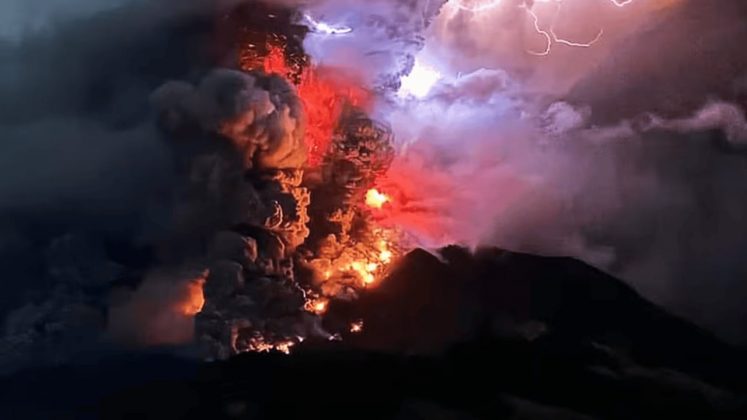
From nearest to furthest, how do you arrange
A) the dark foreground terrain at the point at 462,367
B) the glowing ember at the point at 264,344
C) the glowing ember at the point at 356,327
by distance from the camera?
the glowing ember at the point at 264,344 < the glowing ember at the point at 356,327 < the dark foreground terrain at the point at 462,367

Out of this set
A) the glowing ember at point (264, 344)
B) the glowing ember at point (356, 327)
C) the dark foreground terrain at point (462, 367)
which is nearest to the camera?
the glowing ember at point (264, 344)

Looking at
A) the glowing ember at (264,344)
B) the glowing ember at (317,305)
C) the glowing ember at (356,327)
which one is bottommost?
the glowing ember at (264,344)

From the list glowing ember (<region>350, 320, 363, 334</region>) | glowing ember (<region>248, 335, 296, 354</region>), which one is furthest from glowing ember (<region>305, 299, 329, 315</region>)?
glowing ember (<region>350, 320, 363, 334</region>)

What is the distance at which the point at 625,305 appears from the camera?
39.5 m

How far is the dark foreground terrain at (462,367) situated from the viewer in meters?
34.0

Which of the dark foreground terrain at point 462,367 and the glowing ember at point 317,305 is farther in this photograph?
the dark foreground terrain at point 462,367

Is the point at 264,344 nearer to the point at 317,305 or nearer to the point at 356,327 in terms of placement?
the point at 317,305

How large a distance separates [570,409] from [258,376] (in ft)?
39.4

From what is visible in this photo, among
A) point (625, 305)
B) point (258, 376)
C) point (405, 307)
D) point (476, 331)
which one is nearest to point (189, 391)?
point (258, 376)

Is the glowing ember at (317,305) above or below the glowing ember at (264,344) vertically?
above

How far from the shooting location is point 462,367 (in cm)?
3612

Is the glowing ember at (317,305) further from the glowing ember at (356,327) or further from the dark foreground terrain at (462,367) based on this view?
the glowing ember at (356,327)

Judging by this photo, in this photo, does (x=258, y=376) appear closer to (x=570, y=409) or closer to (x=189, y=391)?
(x=189, y=391)

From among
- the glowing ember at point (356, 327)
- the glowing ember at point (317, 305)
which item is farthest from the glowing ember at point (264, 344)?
the glowing ember at point (356, 327)
